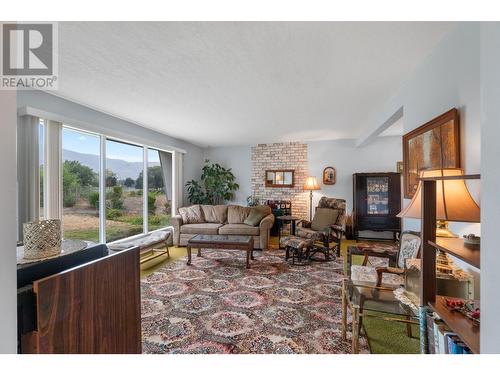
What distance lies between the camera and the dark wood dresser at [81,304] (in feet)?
2.54

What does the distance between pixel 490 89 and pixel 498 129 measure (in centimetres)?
15

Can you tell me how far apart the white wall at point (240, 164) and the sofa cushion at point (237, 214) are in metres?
1.16

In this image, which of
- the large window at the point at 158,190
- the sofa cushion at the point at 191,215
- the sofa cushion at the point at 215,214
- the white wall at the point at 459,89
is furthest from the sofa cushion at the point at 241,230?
the white wall at the point at 459,89

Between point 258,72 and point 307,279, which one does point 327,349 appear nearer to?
point 307,279

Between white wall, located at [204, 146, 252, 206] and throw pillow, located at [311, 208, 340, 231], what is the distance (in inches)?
85.7

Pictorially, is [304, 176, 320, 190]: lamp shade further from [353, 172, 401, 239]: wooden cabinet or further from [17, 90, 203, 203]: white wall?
[17, 90, 203, 203]: white wall

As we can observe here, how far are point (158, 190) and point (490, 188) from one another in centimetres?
498

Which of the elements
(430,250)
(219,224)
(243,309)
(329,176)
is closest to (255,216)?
(219,224)

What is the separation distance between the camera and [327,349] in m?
1.63

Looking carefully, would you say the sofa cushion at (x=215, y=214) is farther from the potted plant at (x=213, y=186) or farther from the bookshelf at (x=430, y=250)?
the bookshelf at (x=430, y=250)

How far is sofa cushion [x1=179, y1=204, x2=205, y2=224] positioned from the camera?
4.65 metres

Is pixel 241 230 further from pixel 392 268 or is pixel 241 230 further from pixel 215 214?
pixel 392 268

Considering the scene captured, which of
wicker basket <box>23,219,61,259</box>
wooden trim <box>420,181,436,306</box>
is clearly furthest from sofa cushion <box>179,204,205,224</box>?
wooden trim <box>420,181,436,306</box>

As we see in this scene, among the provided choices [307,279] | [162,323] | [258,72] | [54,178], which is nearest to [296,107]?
[258,72]
